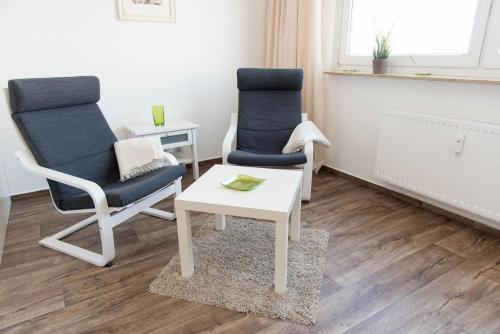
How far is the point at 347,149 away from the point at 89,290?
2424mm

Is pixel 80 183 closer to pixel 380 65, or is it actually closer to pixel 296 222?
pixel 296 222

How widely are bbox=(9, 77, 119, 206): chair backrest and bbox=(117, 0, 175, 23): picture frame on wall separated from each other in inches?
33.7

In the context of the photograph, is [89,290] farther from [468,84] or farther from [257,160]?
[468,84]

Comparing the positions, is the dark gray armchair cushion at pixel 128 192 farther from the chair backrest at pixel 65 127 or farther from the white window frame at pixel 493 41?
the white window frame at pixel 493 41

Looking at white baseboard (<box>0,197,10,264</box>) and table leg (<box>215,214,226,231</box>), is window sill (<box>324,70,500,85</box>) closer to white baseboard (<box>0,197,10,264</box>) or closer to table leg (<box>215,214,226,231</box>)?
table leg (<box>215,214,226,231</box>)

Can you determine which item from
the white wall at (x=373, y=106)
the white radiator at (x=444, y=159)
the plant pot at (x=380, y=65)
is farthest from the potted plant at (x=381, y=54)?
the white radiator at (x=444, y=159)

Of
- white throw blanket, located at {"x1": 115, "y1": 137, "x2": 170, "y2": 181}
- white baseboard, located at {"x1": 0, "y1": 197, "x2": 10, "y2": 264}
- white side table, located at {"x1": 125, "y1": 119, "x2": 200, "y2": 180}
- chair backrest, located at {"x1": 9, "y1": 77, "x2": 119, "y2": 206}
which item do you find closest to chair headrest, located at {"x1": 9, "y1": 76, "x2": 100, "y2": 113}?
chair backrest, located at {"x1": 9, "y1": 77, "x2": 119, "y2": 206}

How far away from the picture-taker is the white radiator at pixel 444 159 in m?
2.07

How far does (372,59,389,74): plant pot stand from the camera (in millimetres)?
→ 2635

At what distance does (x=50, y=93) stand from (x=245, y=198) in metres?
1.39

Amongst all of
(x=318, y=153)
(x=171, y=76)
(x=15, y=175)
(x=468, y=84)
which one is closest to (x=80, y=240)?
(x=15, y=175)

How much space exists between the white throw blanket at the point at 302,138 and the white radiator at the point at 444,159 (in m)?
0.51

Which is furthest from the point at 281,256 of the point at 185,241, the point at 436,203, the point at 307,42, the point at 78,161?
the point at 307,42

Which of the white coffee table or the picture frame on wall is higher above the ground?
the picture frame on wall
